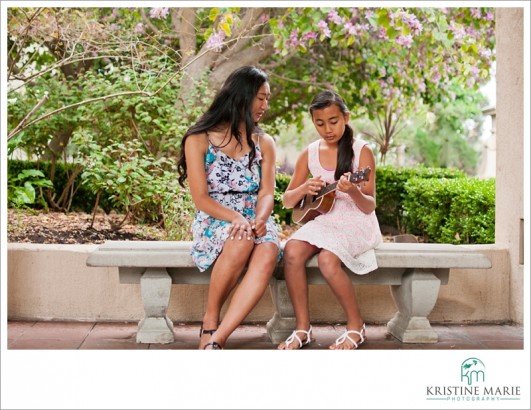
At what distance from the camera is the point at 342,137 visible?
3.99 metres

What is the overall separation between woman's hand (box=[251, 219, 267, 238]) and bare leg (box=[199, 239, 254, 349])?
7 centimetres

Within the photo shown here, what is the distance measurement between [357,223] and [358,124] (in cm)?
1737

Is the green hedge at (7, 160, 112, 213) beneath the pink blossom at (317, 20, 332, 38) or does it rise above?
beneath

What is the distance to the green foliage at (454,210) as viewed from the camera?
557cm

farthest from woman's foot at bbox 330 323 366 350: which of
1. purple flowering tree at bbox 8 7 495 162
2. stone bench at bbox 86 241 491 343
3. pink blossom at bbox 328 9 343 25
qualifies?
pink blossom at bbox 328 9 343 25

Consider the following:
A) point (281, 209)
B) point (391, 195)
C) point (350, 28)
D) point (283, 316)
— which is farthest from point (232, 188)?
point (391, 195)

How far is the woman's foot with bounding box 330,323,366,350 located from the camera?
3660mm

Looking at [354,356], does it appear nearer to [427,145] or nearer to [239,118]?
[239,118]

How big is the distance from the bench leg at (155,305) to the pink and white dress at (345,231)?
73 centimetres

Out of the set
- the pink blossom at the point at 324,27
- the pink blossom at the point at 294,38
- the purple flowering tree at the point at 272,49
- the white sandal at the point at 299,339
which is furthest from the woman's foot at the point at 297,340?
the pink blossom at the point at 294,38

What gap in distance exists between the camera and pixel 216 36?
5.92 meters

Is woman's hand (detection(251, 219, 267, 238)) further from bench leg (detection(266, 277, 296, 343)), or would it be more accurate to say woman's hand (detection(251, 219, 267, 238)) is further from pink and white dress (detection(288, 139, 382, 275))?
bench leg (detection(266, 277, 296, 343))

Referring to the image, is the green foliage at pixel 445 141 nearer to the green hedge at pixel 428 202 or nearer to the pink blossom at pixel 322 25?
the green hedge at pixel 428 202

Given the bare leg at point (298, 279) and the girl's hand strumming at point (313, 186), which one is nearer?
the bare leg at point (298, 279)
